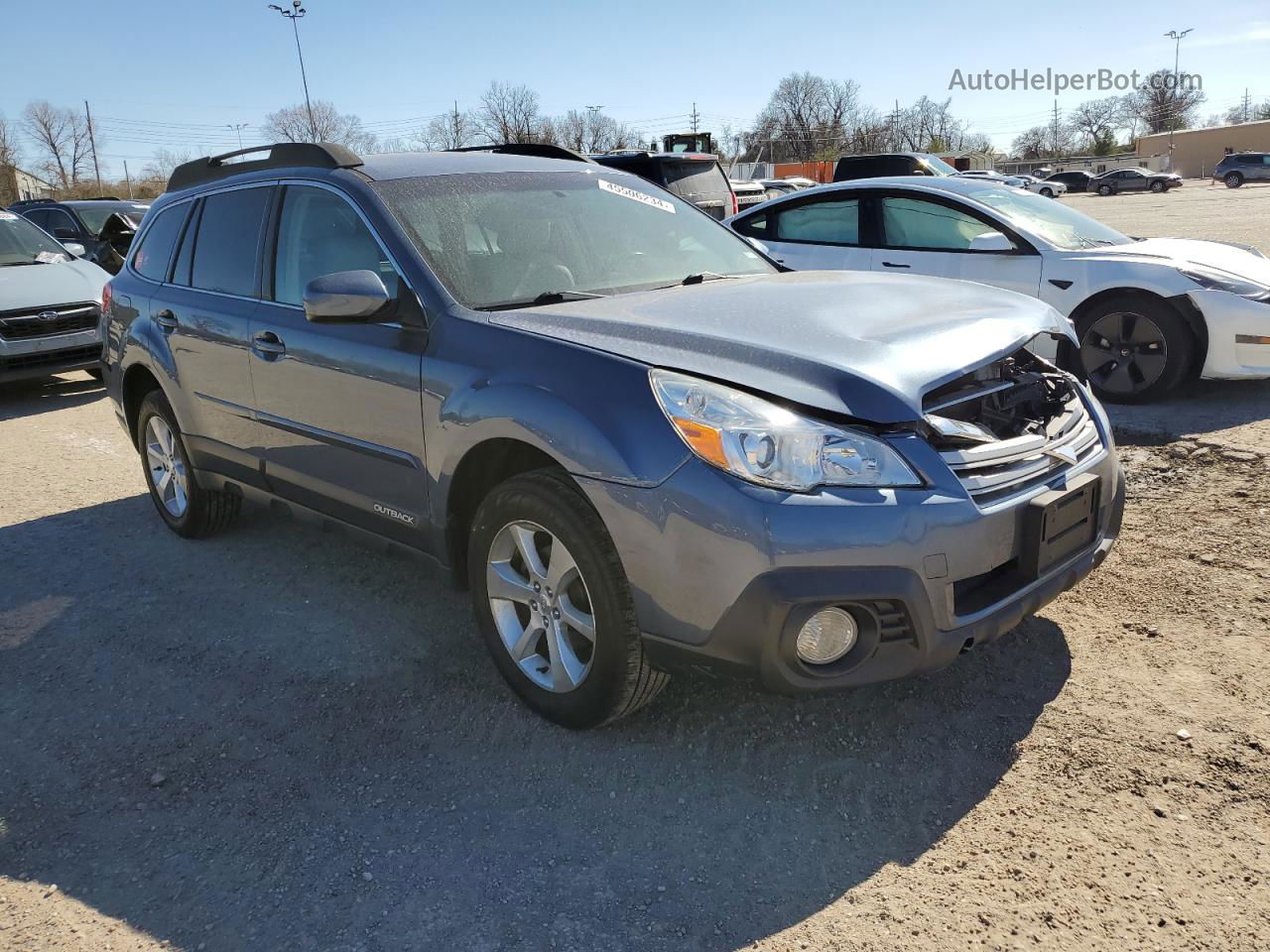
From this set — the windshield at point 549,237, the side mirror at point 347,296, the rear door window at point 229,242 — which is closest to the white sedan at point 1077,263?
the windshield at point 549,237

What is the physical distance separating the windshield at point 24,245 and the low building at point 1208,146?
271ft

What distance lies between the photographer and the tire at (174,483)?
4.83 meters

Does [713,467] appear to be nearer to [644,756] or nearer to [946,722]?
[644,756]

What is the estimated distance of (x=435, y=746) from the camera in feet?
9.89

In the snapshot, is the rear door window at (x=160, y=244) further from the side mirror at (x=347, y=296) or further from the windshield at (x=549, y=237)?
the side mirror at (x=347, y=296)

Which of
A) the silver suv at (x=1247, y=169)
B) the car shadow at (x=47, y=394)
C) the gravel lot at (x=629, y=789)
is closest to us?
the gravel lot at (x=629, y=789)

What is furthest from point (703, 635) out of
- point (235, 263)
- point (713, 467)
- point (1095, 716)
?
point (235, 263)

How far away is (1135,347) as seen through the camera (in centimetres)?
627

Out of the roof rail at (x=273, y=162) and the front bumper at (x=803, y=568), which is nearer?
the front bumper at (x=803, y=568)

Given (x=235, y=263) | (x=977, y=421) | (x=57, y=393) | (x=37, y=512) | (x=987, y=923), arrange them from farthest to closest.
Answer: (x=57, y=393), (x=37, y=512), (x=235, y=263), (x=977, y=421), (x=987, y=923)

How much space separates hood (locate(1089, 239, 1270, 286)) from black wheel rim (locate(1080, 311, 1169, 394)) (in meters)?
0.43

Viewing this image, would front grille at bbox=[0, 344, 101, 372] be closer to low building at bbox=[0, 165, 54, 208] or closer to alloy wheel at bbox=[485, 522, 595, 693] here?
alloy wheel at bbox=[485, 522, 595, 693]

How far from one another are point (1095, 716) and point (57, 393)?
964 cm

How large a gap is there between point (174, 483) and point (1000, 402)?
4.04m
